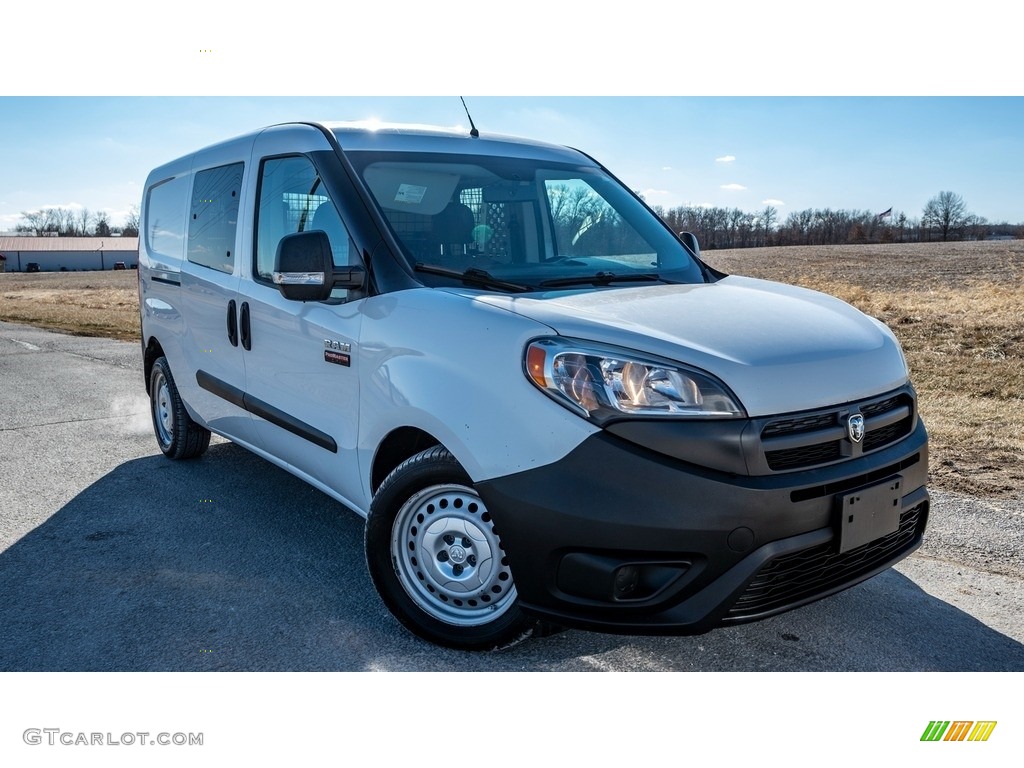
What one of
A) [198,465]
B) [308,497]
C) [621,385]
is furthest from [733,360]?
[198,465]

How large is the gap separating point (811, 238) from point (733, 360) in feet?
267

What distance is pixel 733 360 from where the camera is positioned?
104 inches

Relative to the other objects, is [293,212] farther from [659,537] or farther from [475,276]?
[659,537]

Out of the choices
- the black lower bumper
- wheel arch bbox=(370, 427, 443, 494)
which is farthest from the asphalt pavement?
wheel arch bbox=(370, 427, 443, 494)

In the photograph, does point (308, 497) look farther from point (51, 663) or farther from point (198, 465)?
point (51, 663)

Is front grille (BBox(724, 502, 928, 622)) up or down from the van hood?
down

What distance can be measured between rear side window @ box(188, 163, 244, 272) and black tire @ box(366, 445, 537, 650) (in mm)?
1985

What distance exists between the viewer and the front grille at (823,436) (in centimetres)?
261

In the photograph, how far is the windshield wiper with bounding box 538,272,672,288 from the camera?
3.41 metres

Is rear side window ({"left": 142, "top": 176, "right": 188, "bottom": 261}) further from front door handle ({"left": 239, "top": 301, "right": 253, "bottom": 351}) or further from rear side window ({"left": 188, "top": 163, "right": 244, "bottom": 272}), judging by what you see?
front door handle ({"left": 239, "top": 301, "right": 253, "bottom": 351})

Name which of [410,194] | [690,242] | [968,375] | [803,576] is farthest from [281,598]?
[968,375]

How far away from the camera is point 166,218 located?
576 cm
